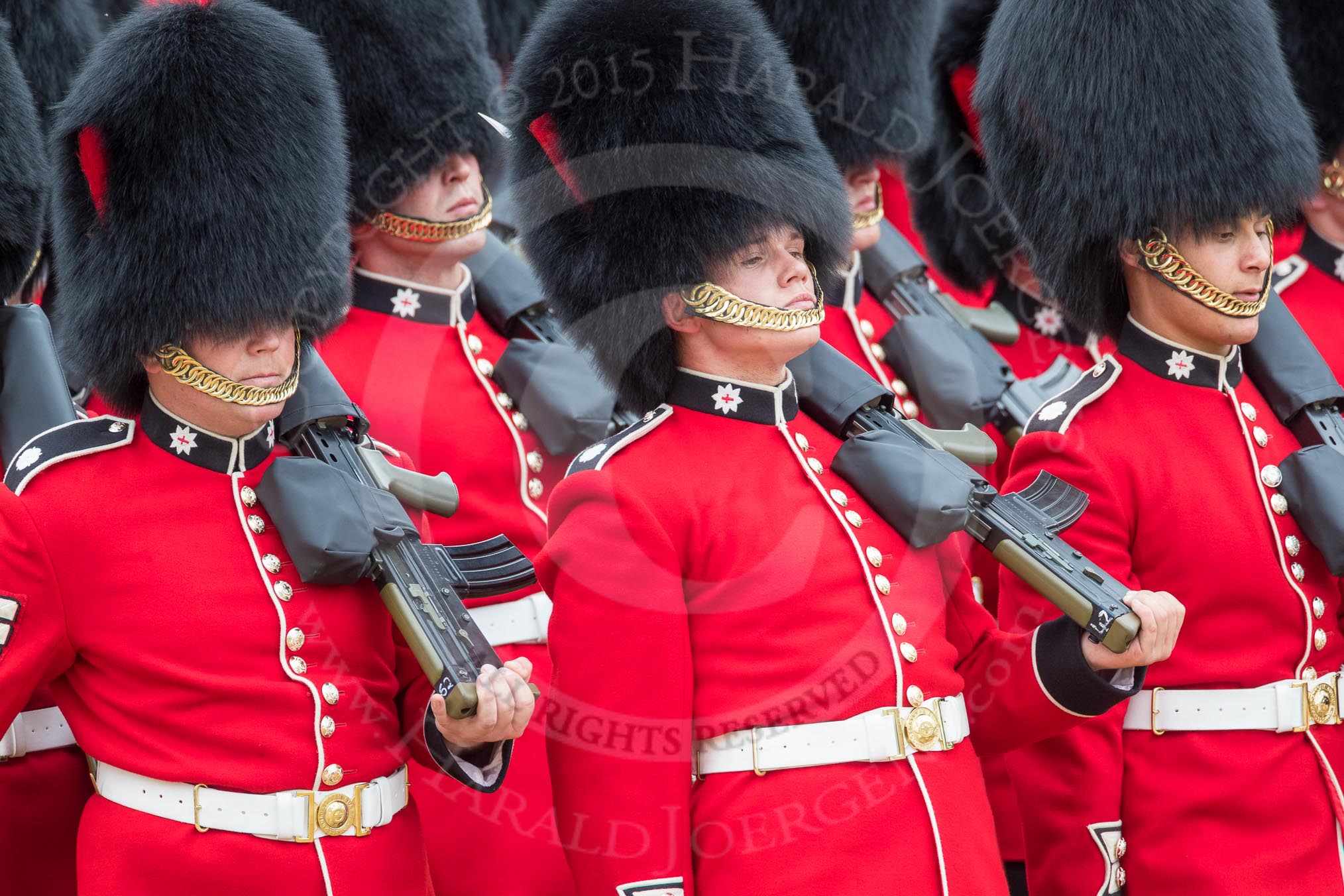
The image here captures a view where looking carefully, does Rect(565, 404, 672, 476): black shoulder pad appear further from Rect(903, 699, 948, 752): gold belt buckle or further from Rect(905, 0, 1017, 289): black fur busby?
Rect(905, 0, 1017, 289): black fur busby

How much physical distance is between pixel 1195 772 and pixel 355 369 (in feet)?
6.27

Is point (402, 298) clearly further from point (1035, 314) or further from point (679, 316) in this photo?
point (1035, 314)

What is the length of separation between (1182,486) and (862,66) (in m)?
2.02

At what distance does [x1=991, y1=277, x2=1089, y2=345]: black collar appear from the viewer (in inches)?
188

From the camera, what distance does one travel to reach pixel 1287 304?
12.9 feet

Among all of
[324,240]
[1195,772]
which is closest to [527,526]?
[324,240]

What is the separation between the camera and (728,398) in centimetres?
280

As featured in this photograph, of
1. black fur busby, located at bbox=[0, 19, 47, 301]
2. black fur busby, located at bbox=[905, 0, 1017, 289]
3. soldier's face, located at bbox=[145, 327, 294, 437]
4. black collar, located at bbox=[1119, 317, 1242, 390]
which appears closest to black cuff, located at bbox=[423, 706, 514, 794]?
soldier's face, located at bbox=[145, 327, 294, 437]

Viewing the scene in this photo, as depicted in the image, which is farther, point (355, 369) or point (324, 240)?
point (355, 369)

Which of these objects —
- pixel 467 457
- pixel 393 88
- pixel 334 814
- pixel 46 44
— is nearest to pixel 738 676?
pixel 334 814

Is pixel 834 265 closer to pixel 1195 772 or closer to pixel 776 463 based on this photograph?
pixel 776 463

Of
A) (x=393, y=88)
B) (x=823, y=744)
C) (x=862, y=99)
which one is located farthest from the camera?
(x=862, y=99)

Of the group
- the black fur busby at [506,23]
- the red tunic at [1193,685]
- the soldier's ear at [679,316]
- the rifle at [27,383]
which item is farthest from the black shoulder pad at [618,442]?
the black fur busby at [506,23]

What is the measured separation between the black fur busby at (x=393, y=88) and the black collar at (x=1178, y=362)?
1.66 metres
